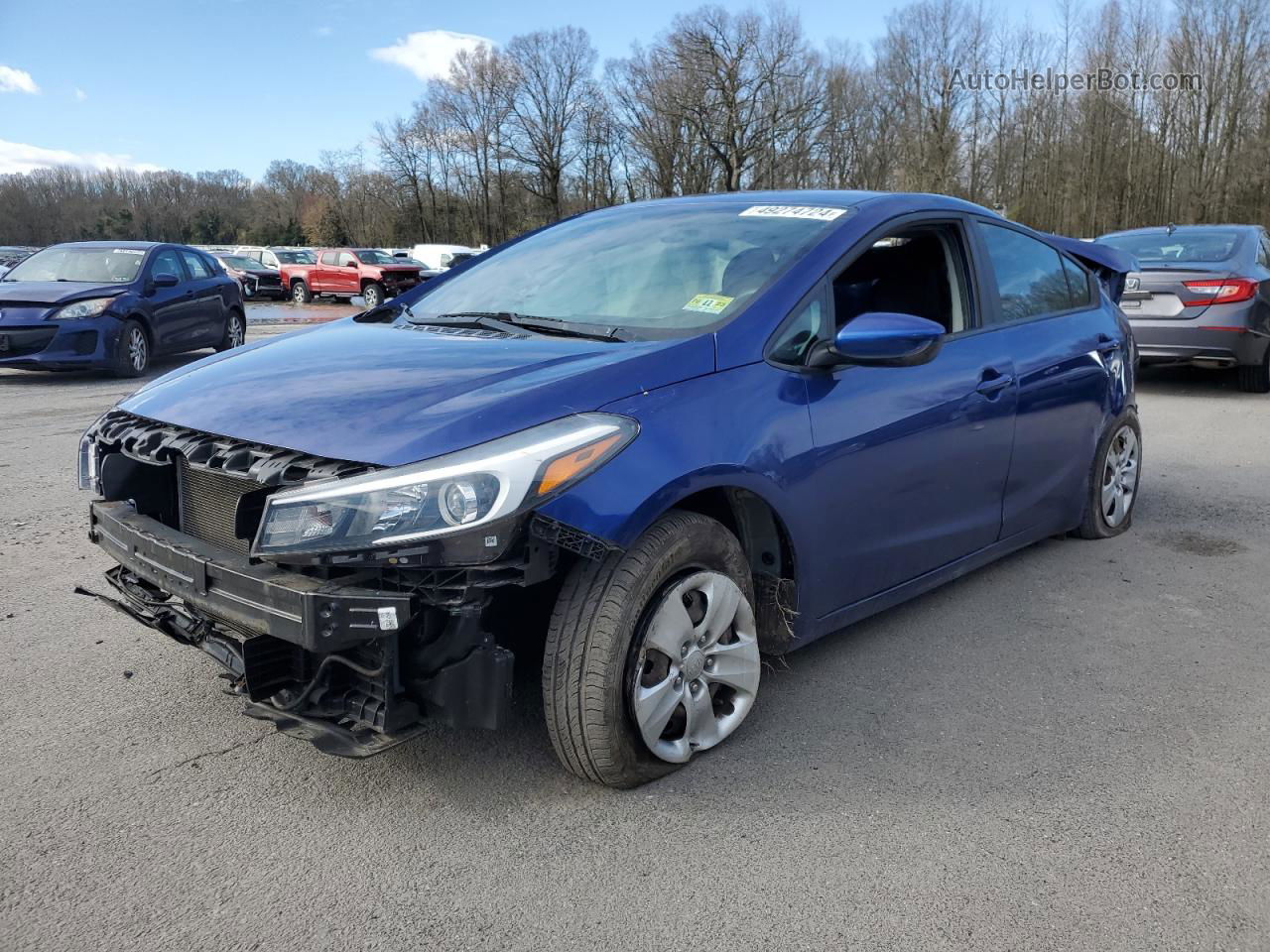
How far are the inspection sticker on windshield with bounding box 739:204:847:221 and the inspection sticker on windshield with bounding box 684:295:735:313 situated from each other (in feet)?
1.92

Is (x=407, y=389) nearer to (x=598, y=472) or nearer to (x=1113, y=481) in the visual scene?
(x=598, y=472)

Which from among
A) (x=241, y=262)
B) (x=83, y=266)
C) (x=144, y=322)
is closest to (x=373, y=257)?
(x=241, y=262)

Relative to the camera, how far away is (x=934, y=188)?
150ft

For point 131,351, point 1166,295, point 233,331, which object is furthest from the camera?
point 233,331

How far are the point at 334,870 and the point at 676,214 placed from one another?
A: 2.52 m

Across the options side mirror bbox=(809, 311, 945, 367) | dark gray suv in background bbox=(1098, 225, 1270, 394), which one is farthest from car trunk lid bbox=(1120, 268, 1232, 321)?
side mirror bbox=(809, 311, 945, 367)

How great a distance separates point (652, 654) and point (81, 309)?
10.5m

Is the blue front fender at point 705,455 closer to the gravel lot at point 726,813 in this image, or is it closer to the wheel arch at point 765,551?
the wheel arch at point 765,551

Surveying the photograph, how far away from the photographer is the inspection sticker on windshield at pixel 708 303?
10.0 feet

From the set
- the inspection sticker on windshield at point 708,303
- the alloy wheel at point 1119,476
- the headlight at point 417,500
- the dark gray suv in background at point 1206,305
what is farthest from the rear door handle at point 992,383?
the dark gray suv in background at point 1206,305

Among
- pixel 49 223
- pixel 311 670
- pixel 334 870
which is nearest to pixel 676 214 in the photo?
pixel 311 670

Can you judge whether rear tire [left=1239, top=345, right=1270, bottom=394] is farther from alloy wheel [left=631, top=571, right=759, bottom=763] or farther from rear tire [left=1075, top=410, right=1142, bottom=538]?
alloy wheel [left=631, top=571, right=759, bottom=763]

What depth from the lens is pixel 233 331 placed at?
13961 millimetres

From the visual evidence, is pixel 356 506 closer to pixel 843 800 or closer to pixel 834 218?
pixel 843 800
